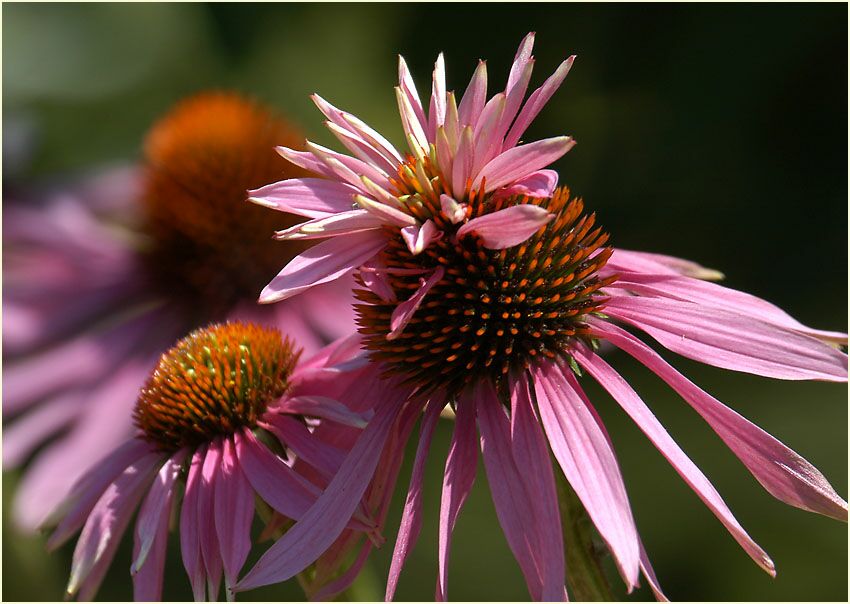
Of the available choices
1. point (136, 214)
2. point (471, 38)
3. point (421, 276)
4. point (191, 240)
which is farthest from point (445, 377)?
point (471, 38)

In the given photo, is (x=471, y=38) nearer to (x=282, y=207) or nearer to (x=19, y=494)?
(x=19, y=494)

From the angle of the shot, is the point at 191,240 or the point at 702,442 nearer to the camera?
the point at 191,240

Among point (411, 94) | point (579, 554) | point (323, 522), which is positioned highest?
point (411, 94)

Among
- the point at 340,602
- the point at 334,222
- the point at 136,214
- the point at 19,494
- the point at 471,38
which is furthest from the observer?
the point at 471,38

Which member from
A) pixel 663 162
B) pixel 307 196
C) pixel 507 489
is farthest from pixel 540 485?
pixel 663 162

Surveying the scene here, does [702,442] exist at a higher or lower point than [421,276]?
lower

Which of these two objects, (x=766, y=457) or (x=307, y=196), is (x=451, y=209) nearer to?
(x=307, y=196)
